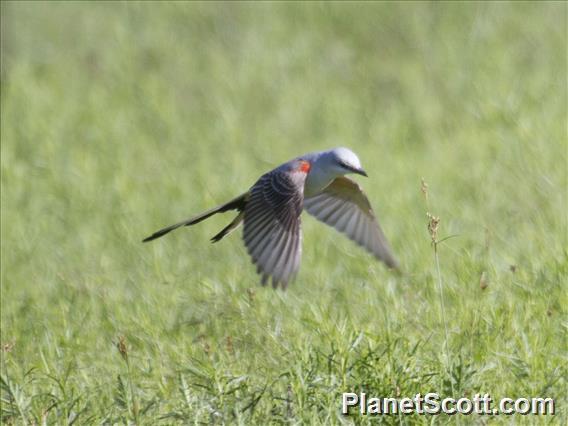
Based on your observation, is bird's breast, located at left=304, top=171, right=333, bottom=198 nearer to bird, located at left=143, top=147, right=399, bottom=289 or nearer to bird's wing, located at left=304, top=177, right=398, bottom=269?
bird, located at left=143, top=147, right=399, bottom=289

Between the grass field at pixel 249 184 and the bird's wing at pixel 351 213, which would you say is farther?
the bird's wing at pixel 351 213

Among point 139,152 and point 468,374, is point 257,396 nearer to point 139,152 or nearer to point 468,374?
point 468,374

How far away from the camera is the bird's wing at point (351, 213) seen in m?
7.16

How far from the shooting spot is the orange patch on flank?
636 cm

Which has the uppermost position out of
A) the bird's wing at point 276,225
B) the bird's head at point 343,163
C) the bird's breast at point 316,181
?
the bird's head at point 343,163

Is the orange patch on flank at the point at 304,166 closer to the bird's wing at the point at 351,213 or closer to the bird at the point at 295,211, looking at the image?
the bird at the point at 295,211

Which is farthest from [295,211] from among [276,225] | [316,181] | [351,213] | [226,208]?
[351,213]

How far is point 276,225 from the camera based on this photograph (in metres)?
5.96

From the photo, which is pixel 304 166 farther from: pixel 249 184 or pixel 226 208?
pixel 249 184

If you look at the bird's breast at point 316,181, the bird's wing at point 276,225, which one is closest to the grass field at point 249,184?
the bird's wing at point 276,225

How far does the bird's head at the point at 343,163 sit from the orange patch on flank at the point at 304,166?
4.9 inches

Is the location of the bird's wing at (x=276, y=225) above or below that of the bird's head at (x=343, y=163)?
below

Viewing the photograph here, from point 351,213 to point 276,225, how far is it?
55.0 inches

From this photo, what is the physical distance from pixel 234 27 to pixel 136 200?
3811mm
